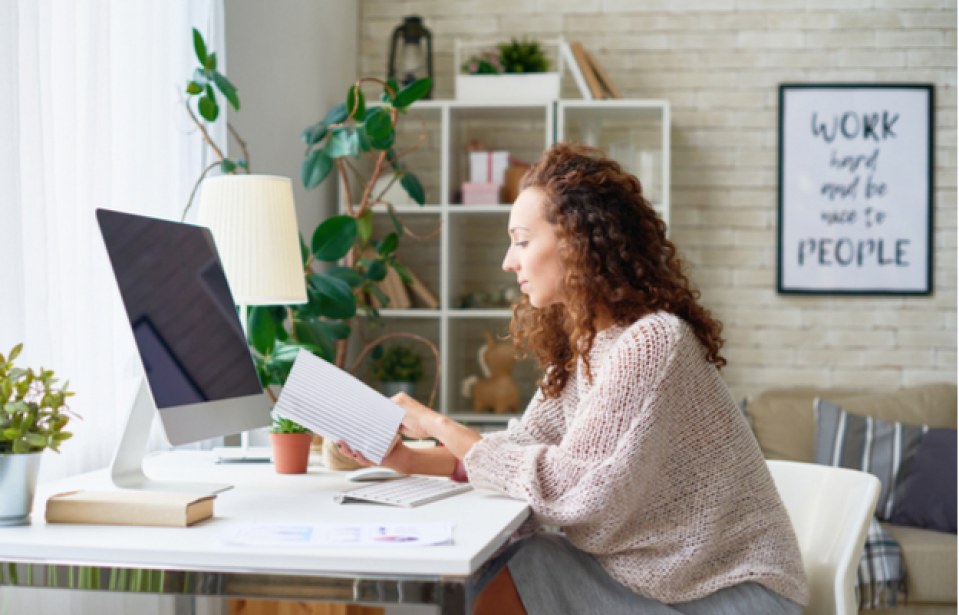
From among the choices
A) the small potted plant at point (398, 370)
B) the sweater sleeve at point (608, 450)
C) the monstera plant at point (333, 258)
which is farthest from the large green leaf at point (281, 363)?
the small potted plant at point (398, 370)

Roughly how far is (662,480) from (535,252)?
1.39ft

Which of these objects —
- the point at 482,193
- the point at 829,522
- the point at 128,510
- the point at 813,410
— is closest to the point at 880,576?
the point at 813,410

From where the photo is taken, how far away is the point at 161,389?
5.13ft

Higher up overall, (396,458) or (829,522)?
(396,458)

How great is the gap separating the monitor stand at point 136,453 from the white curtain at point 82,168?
1.16 ft

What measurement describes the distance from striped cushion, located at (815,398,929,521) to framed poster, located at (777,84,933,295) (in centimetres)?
65

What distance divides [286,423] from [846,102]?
9.36 ft

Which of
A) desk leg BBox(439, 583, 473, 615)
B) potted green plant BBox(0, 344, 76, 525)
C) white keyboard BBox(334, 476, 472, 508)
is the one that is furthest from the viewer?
white keyboard BBox(334, 476, 472, 508)

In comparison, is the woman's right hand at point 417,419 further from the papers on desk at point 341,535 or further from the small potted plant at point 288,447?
the papers on desk at point 341,535

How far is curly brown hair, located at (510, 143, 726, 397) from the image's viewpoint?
168 cm

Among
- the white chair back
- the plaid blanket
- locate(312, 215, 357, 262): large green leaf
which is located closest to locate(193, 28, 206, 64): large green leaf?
locate(312, 215, 357, 262): large green leaf

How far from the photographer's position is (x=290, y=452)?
1.95m

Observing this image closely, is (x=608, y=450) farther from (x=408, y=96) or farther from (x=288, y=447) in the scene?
(x=408, y=96)

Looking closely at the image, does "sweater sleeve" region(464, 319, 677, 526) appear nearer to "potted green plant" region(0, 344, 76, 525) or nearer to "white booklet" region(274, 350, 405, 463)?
"white booklet" region(274, 350, 405, 463)
